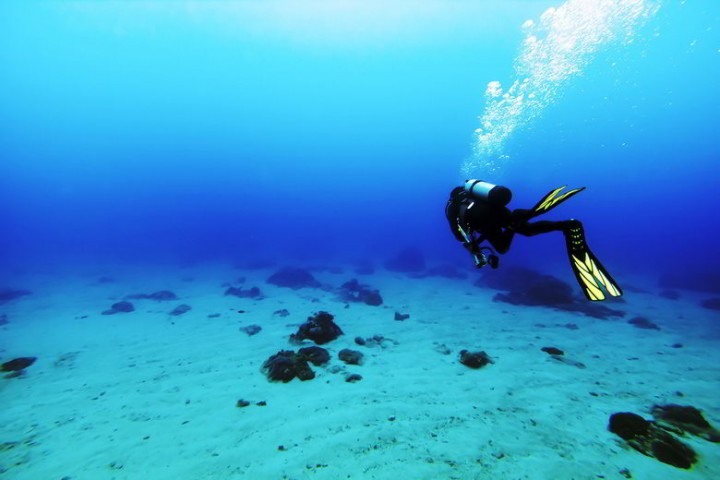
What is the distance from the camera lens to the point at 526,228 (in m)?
4.15

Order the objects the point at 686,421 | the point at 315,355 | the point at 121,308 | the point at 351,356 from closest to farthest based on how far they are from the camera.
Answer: the point at 686,421
the point at 315,355
the point at 351,356
the point at 121,308

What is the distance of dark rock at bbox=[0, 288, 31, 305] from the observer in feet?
65.3

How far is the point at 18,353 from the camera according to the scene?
33.1 ft

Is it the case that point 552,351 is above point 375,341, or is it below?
above

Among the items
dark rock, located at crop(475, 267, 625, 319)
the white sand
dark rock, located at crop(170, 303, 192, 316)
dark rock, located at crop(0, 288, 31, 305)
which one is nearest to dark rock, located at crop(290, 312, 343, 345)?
the white sand

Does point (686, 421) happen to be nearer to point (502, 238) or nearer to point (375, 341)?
point (502, 238)

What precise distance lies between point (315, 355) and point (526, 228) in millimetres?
6550

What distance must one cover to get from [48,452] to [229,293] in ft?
47.9

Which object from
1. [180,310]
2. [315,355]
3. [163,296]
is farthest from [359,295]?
[163,296]

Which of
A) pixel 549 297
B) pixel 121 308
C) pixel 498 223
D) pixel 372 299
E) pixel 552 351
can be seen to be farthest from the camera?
pixel 372 299

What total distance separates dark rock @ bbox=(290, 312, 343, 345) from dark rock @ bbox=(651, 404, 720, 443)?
8143 mm

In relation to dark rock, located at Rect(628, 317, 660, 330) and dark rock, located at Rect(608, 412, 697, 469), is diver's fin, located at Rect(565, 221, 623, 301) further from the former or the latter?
dark rock, located at Rect(628, 317, 660, 330)

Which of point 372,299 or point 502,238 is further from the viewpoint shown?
point 372,299

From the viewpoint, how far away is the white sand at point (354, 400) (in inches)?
183
